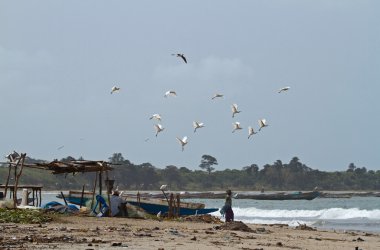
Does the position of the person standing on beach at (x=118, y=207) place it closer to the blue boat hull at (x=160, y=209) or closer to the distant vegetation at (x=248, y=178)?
the blue boat hull at (x=160, y=209)

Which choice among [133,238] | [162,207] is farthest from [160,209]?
[133,238]

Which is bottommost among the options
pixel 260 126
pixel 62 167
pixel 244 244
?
pixel 244 244

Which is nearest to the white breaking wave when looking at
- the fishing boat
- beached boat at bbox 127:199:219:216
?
beached boat at bbox 127:199:219:216

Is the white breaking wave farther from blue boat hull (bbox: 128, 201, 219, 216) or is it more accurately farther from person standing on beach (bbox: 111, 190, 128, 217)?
person standing on beach (bbox: 111, 190, 128, 217)

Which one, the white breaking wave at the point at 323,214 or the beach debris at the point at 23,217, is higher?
the white breaking wave at the point at 323,214

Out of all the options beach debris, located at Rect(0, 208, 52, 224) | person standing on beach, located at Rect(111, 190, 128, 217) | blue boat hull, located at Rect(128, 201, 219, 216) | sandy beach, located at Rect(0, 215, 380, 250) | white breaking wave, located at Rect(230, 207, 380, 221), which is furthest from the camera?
white breaking wave, located at Rect(230, 207, 380, 221)

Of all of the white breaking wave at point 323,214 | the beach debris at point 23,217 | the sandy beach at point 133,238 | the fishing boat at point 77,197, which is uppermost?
the fishing boat at point 77,197

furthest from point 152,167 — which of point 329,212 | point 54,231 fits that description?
point 54,231

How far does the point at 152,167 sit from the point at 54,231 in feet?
445

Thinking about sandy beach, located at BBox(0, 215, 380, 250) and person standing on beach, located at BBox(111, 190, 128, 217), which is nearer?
sandy beach, located at BBox(0, 215, 380, 250)

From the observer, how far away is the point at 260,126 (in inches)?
1048

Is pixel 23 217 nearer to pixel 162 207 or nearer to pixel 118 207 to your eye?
pixel 118 207

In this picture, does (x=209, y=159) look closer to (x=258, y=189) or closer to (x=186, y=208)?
(x=258, y=189)

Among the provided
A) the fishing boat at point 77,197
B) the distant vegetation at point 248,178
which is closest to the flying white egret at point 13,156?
the fishing boat at point 77,197
